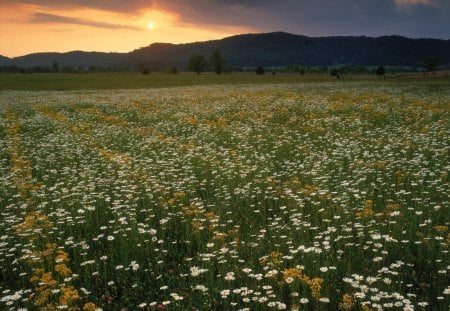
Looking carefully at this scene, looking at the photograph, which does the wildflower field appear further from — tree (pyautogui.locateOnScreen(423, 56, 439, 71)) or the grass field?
tree (pyautogui.locateOnScreen(423, 56, 439, 71))

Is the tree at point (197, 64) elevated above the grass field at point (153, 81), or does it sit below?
above

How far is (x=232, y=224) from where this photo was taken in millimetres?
7473

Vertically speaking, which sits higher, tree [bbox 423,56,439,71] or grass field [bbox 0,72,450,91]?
tree [bbox 423,56,439,71]

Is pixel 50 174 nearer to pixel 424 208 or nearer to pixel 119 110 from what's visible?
pixel 424 208

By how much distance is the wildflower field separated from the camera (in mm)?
5227

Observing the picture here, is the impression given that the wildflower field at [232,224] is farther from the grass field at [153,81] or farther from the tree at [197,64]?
the tree at [197,64]

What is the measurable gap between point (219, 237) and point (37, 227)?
3333 mm

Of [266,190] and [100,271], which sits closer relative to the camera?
[100,271]

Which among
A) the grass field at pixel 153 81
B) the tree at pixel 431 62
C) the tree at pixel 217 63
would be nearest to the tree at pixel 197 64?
the tree at pixel 217 63

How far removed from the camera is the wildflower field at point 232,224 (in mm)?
5227

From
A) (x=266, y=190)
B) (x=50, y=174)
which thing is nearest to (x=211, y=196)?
(x=266, y=190)

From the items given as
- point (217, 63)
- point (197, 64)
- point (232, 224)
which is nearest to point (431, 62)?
point (217, 63)

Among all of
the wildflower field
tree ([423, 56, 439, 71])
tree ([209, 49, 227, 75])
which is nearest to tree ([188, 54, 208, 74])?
tree ([209, 49, 227, 75])

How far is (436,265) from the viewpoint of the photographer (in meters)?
5.68
